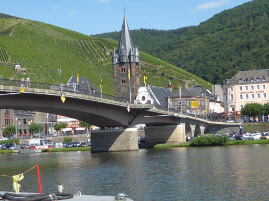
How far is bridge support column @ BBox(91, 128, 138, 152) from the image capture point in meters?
90.5

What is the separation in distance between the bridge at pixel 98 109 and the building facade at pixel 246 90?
857 inches

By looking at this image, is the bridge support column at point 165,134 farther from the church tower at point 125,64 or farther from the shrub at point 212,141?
the church tower at point 125,64

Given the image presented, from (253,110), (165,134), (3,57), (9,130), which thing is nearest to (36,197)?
(165,134)

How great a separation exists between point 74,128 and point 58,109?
76.6 meters

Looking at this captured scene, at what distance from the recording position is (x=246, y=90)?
143m

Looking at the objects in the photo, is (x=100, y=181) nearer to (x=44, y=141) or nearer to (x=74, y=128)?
(x=44, y=141)

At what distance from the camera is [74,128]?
150500 mm

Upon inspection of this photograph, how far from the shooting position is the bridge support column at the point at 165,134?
344ft

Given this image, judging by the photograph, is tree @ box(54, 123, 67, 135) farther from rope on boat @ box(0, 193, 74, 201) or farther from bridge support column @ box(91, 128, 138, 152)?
rope on boat @ box(0, 193, 74, 201)

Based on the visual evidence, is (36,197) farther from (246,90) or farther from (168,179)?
(246,90)

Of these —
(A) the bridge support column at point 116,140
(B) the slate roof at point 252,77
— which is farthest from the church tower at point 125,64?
(A) the bridge support column at point 116,140

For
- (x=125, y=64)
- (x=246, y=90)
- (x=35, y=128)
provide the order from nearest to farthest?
(x=125, y=64), (x=246, y=90), (x=35, y=128)

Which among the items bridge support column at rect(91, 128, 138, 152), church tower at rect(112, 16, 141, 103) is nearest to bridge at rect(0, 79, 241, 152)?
bridge support column at rect(91, 128, 138, 152)

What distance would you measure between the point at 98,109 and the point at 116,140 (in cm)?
1091
